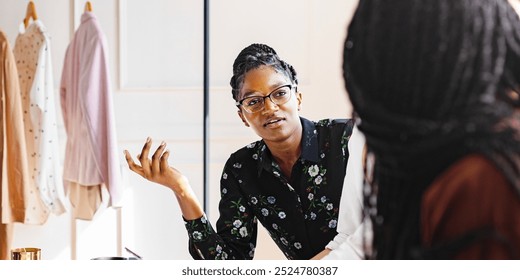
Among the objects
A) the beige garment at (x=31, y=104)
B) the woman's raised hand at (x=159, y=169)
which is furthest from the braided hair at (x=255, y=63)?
the beige garment at (x=31, y=104)

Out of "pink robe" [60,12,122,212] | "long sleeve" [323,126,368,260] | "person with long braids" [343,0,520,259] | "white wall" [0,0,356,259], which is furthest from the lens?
"pink robe" [60,12,122,212]

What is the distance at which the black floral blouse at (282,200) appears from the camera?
1.33 m

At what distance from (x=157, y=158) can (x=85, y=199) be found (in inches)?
8.4

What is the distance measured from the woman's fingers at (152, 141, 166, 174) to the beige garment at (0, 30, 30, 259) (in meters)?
0.32

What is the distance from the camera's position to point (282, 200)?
1.37 m

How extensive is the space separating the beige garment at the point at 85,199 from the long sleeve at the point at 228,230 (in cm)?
24

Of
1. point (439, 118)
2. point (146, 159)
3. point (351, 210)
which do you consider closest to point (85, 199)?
point (146, 159)

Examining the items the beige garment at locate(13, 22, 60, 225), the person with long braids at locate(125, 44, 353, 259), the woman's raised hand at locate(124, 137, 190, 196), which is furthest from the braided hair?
the beige garment at locate(13, 22, 60, 225)

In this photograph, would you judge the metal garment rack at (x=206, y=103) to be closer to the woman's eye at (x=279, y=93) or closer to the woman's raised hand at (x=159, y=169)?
the woman's raised hand at (x=159, y=169)

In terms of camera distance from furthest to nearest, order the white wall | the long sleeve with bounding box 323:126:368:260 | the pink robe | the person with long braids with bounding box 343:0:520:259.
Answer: the pink robe → the white wall → the long sleeve with bounding box 323:126:368:260 → the person with long braids with bounding box 343:0:520:259

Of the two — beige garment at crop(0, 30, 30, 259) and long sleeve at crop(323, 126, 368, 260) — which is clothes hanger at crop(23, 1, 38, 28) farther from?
long sleeve at crop(323, 126, 368, 260)

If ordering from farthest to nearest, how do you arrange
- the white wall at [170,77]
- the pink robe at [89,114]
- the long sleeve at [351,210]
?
the pink robe at [89,114]
the white wall at [170,77]
the long sleeve at [351,210]

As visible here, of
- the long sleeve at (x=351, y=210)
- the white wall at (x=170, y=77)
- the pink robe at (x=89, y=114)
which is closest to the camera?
the long sleeve at (x=351, y=210)

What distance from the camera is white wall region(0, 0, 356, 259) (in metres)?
1.35
